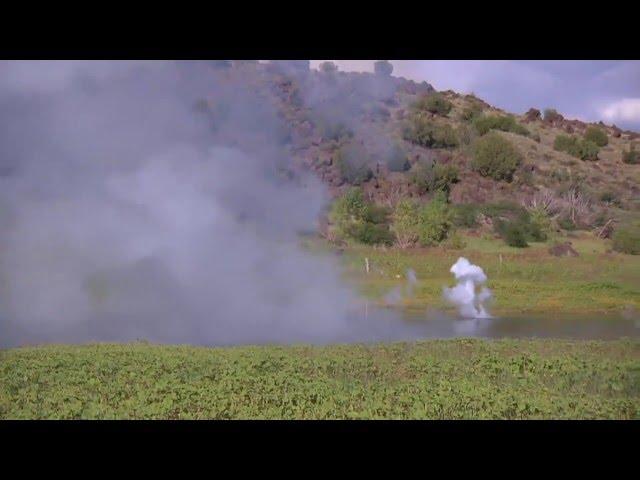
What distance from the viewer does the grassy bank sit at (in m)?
7.55

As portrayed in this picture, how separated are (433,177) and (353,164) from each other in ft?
2.28

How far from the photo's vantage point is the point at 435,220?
7547mm

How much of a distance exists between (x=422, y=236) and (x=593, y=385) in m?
1.85

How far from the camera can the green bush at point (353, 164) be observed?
743 centimetres

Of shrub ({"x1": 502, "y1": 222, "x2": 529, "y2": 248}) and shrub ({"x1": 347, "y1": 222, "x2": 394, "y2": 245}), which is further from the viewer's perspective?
shrub ({"x1": 502, "y1": 222, "x2": 529, "y2": 248})

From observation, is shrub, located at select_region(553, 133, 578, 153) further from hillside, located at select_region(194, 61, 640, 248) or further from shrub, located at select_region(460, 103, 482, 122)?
shrub, located at select_region(460, 103, 482, 122)

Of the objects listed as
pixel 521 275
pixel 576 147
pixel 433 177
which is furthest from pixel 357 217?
pixel 576 147

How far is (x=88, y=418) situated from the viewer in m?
6.37

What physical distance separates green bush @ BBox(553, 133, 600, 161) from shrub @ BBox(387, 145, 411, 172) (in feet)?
4.27

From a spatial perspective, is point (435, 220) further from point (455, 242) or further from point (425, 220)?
point (455, 242)

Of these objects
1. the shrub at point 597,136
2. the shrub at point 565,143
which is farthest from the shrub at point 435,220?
the shrub at point 597,136

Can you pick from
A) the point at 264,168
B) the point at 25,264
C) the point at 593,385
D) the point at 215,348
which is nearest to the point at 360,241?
the point at 264,168

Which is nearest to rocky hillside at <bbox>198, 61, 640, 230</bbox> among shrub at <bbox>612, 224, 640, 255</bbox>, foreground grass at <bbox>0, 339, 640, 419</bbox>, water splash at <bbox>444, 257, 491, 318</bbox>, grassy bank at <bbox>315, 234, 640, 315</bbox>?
shrub at <bbox>612, 224, 640, 255</bbox>

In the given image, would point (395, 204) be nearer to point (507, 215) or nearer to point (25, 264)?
point (507, 215)
